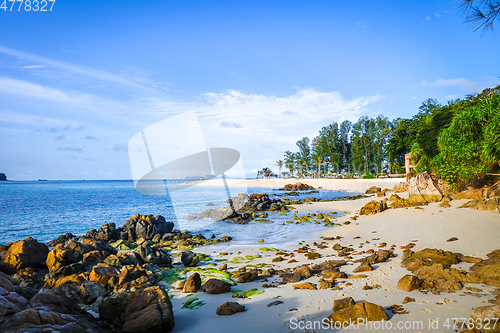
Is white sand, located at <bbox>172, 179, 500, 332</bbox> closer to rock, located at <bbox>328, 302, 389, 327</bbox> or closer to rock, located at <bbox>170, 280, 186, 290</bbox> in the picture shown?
rock, located at <bbox>328, 302, 389, 327</bbox>

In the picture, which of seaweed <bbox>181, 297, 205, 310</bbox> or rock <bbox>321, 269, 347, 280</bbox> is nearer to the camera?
seaweed <bbox>181, 297, 205, 310</bbox>

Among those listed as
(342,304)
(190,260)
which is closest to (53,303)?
(342,304)

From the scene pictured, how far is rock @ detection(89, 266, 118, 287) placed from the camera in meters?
6.95

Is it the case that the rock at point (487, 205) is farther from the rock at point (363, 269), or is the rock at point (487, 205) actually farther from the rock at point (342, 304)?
the rock at point (342, 304)

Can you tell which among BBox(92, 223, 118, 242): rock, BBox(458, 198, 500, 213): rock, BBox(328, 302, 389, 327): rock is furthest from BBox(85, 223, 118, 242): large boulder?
BBox(458, 198, 500, 213): rock

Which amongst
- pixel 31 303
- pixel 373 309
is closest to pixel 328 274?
pixel 373 309

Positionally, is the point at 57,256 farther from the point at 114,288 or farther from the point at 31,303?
the point at 31,303

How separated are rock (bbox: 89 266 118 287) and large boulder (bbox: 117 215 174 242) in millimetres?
8327

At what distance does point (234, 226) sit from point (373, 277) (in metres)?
13.6

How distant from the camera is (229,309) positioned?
16.6 feet

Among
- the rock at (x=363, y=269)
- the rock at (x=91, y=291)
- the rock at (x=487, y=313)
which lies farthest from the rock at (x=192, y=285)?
the rock at (x=487, y=313)

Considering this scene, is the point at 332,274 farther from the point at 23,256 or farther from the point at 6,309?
the point at 23,256

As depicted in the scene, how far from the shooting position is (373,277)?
6.16 meters

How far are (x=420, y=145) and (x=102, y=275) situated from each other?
24.8m
